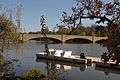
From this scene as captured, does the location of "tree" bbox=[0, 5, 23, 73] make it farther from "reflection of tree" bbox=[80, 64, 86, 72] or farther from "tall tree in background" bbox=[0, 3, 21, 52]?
"reflection of tree" bbox=[80, 64, 86, 72]

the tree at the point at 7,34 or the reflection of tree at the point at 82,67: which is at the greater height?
the tree at the point at 7,34

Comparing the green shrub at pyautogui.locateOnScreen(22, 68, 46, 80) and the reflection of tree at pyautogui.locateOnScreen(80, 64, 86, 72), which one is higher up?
the green shrub at pyautogui.locateOnScreen(22, 68, 46, 80)

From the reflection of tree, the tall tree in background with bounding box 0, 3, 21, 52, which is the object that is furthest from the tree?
the reflection of tree

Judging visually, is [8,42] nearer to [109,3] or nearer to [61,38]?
[109,3]

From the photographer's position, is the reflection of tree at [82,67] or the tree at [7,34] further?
the reflection of tree at [82,67]

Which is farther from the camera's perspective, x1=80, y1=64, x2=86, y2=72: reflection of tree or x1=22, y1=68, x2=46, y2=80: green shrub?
x1=80, y1=64, x2=86, y2=72: reflection of tree

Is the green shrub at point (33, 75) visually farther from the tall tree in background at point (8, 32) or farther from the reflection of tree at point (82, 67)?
the reflection of tree at point (82, 67)

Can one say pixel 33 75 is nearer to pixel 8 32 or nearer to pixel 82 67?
pixel 8 32

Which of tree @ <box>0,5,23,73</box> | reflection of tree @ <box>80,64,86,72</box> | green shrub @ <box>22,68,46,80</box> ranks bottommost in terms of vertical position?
reflection of tree @ <box>80,64,86,72</box>

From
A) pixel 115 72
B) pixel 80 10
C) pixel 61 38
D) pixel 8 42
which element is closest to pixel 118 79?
pixel 115 72

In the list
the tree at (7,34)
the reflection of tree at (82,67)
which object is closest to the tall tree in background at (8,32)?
the tree at (7,34)

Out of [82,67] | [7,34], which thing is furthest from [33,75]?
[82,67]

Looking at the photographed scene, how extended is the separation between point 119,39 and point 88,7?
1320 mm

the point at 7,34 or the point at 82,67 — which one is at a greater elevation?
the point at 7,34
